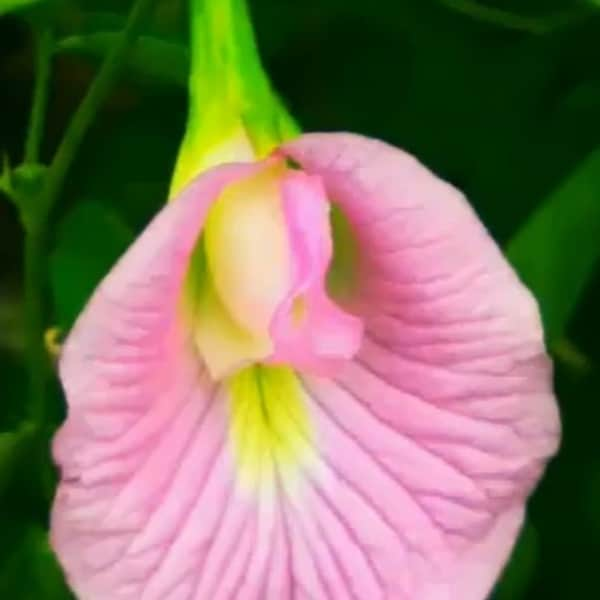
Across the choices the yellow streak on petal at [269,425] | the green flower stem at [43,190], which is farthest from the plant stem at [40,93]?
the yellow streak on petal at [269,425]

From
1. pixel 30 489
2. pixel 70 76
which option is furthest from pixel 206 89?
pixel 70 76

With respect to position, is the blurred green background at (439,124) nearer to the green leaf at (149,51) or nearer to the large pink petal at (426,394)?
the green leaf at (149,51)

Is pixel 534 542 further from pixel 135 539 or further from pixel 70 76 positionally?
pixel 70 76

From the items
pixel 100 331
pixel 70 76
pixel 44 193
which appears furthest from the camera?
pixel 70 76

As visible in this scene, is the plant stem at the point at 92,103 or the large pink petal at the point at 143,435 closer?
the large pink petal at the point at 143,435

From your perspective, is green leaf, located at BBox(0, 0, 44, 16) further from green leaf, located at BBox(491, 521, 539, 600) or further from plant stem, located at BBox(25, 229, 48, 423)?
green leaf, located at BBox(491, 521, 539, 600)

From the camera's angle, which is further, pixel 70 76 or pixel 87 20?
pixel 70 76

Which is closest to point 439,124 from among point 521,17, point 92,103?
point 521,17
